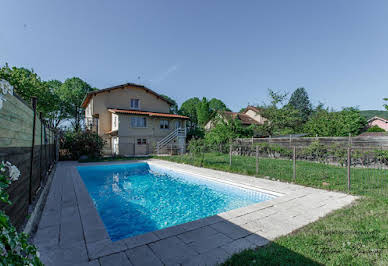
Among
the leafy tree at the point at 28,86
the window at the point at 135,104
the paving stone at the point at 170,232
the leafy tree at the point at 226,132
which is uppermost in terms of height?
the leafy tree at the point at 28,86

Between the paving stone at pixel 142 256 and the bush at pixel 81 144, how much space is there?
15.5 m

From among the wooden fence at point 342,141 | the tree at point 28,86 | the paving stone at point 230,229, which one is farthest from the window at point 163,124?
the paving stone at point 230,229

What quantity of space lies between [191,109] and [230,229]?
4466 cm

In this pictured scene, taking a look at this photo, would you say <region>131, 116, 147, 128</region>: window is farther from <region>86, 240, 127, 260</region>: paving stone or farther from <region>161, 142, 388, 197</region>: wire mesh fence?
<region>86, 240, 127, 260</region>: paving stone

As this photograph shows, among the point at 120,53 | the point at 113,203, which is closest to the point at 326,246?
the point at 113,203

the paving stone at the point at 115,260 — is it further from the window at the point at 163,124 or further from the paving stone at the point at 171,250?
the window at the point at 163,124

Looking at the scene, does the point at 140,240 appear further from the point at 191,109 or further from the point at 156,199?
the point at 191,109

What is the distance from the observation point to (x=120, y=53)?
1570 centimetres

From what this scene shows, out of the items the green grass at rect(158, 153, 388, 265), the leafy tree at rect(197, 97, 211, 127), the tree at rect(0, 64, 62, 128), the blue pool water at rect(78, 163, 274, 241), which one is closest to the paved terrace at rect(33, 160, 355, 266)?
the green grass at rect(158, 153, 388, 265)

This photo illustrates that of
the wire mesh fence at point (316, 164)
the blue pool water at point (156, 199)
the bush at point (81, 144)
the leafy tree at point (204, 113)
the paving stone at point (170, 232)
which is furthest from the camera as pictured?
the leafy tree at point (204, 113)

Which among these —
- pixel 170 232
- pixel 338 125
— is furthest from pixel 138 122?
pixel 338 125

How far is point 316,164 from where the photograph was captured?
12.3 m

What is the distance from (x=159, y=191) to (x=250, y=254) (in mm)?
6512

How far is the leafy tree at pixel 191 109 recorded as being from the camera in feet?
151
